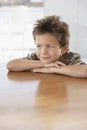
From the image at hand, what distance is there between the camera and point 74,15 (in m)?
3.35

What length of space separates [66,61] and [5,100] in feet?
2.87

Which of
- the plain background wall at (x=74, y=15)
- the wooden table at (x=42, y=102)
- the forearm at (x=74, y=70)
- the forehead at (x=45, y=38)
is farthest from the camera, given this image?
the plain background wall at (x=74, y=15)

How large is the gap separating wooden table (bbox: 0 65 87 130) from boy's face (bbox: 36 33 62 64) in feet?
0.79

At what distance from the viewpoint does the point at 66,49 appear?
1.82 meters

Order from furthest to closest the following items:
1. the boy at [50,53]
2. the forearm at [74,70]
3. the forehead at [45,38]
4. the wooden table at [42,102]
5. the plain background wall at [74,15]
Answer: the plain background wall at [74,15]
the forehead at [45,38]
the boy at [50,53]
the forearm at [74,70]
the wooden table at [42,102]

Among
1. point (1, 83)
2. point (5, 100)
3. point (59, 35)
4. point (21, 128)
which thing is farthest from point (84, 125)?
point (59, 35)

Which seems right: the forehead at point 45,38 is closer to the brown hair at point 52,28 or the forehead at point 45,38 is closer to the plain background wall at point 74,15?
the brown hair at point 52,28

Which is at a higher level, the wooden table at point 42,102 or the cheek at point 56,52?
the cheek at point 56,52

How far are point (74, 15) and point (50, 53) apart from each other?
1772mm

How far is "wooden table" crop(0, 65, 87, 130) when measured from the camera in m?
0.73

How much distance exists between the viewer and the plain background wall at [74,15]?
3.34 meters

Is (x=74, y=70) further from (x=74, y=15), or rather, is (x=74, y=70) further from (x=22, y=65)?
(x=74, y=15)

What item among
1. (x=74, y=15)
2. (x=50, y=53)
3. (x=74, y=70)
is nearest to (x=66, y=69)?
(x=74, y=70)

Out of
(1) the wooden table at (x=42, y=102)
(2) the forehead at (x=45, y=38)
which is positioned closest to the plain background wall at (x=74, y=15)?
(2) the forehead at (x=45, y=38)
